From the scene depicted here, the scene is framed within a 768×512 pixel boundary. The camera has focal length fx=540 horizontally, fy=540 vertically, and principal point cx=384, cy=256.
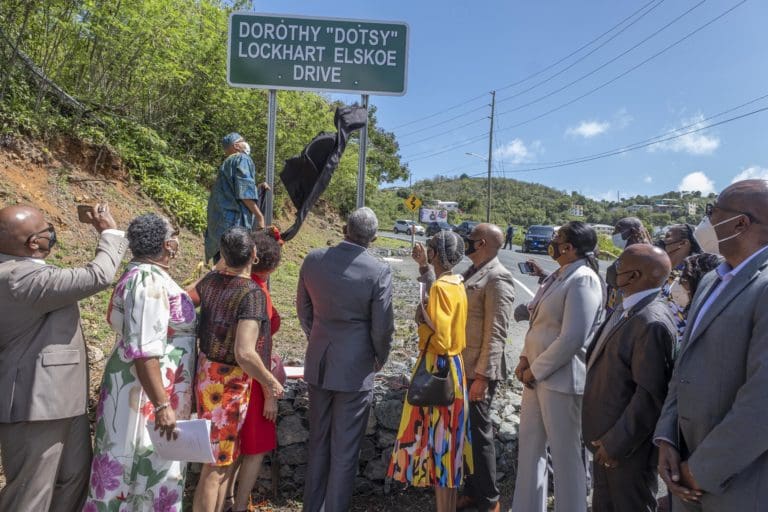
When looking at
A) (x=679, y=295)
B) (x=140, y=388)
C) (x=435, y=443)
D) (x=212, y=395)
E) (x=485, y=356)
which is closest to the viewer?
(x=140, y=388)

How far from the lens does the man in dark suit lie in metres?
2.45

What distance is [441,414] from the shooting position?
325cm

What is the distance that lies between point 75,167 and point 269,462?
26.7ft

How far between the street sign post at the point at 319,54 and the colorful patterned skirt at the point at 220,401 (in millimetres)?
1717

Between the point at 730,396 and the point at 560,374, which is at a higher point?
the point at 730,396

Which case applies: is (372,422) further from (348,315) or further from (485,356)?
(348,315)

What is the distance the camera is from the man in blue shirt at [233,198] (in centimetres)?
393

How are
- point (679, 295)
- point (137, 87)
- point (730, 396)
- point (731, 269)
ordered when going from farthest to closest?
point (137, 87)
point (679, 295)
point (731, 269)
point (730, 396)

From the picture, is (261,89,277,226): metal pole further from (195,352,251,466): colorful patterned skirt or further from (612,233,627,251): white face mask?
(612,233,627,251): white face mask

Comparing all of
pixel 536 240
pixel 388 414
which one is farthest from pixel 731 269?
pixel 536 240

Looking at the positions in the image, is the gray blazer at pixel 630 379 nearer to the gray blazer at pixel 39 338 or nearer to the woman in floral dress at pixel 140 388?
the woman in floral dress at pixel 140 388

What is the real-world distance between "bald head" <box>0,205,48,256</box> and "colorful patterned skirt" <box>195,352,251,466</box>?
0.99 metres

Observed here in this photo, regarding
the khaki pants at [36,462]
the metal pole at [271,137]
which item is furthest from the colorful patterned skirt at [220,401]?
the metal pole at [271,137]

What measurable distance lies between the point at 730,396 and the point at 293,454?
270cm
